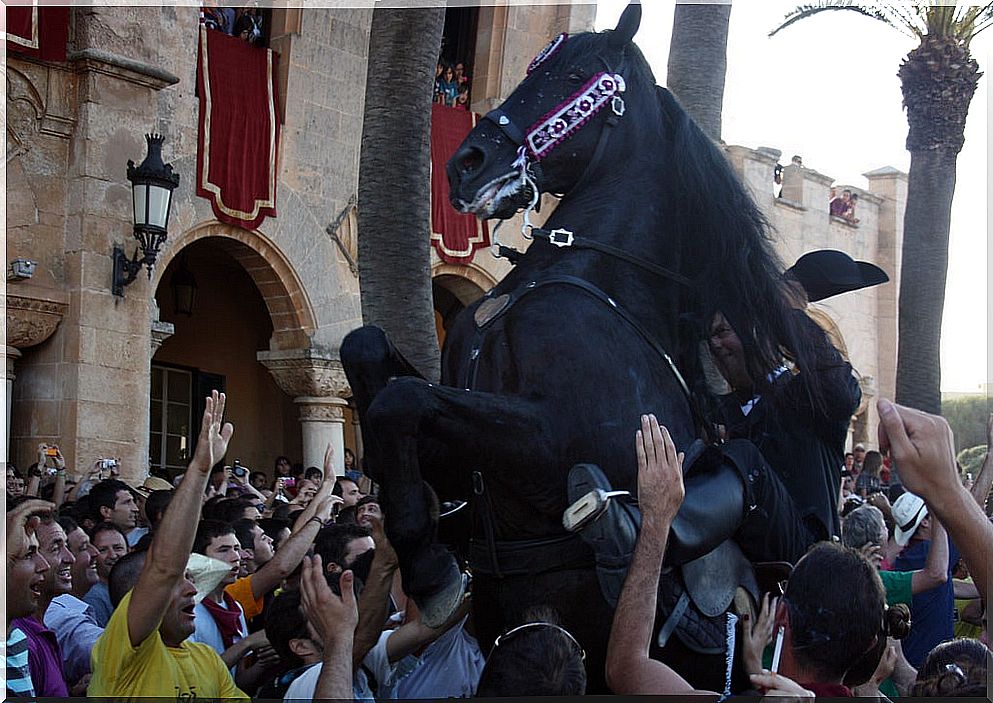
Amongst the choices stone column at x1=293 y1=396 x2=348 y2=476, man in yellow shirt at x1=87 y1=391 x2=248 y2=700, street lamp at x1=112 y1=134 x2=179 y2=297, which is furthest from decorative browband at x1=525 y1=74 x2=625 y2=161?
street lamp at x1=112 y1=134 x2=179 y2=297

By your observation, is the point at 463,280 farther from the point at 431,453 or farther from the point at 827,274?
the point at 431,453

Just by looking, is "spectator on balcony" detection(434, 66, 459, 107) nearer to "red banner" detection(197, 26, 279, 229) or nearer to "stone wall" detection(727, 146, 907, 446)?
"red banner" detection(197, 26, 279, 229)

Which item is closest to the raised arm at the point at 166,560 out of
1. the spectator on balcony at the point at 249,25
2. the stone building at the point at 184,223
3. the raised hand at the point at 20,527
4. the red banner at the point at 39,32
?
the raised hand at the point at 20,527

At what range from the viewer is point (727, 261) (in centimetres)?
446

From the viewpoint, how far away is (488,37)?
7.07 m

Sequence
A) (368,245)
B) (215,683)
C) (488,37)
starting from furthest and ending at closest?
(488,37) → (368,245) → (215,683)

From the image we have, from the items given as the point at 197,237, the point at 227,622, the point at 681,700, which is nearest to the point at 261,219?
the point at 197,237

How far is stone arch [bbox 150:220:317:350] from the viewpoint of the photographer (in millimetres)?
8070

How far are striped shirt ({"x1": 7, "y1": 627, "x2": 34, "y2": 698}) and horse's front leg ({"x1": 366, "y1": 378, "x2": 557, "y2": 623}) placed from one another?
122 centimetres

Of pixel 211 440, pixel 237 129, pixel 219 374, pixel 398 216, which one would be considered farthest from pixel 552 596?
pixel 219 374

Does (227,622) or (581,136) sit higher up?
(581,136)

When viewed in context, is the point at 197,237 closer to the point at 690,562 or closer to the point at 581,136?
the point at 581,136

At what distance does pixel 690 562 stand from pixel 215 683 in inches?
59.7

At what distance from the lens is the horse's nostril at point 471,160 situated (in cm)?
442
